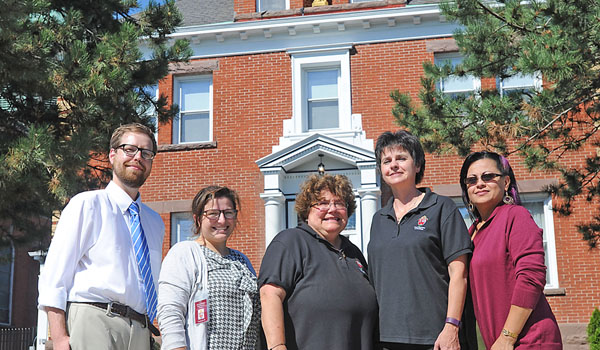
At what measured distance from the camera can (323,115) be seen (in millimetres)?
14570

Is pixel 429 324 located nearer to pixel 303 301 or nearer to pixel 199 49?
pixel 303 301

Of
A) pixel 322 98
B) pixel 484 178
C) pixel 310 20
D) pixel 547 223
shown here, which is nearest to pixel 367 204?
pixel 322 98

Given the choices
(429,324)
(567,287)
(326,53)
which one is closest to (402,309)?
(429,324)

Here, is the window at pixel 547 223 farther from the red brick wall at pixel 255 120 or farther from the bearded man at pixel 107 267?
→ the bearded man at pixel 107 267

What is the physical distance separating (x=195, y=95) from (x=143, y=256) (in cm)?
1160

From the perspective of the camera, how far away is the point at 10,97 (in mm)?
9109

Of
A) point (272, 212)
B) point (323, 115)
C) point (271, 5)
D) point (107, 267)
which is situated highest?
point (271, 5)

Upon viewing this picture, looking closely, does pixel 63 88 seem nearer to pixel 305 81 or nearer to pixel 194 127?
pixel 194 127

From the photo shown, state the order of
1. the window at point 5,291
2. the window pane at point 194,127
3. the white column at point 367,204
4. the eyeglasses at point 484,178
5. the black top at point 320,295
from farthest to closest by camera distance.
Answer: the window at point 5,291 < the window pane at point 194,127 < the white column at point 367,204 < the eyeglasses at point 484,178 < the black top at point 320,295

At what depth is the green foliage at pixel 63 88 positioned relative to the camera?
7.40m

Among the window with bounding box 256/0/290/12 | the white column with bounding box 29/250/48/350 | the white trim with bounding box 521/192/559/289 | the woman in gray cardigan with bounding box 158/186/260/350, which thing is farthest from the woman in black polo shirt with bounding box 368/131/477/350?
the white column with bounding box 29/250/48/350

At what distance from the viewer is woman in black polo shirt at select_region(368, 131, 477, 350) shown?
3.62m

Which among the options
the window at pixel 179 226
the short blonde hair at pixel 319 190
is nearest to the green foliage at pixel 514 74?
the short blonde hair at pixel 319 190

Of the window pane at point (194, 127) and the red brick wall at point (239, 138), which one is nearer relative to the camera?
the red brick wall at point (239, 138)
